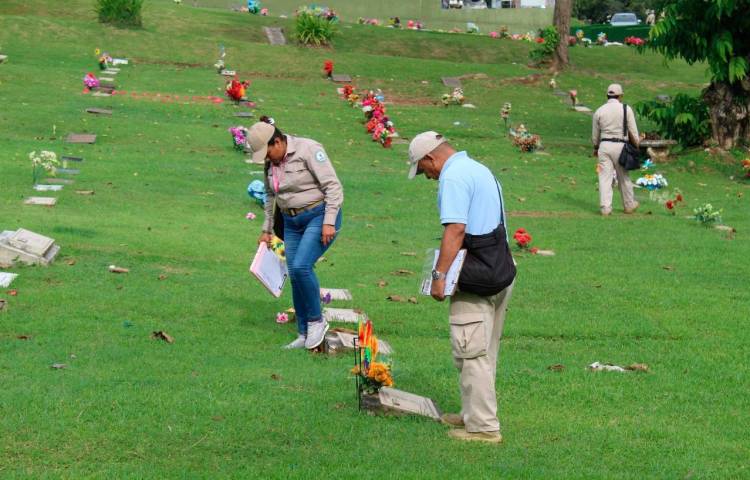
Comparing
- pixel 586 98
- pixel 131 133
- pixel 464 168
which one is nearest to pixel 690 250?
pixel 464 168

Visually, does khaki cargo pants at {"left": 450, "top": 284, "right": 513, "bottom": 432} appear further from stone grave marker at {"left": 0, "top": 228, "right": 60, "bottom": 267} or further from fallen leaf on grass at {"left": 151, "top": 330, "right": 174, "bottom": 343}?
stone grave marker at {"left": 0, "top": 228, "right": 60, "bottom": 267}

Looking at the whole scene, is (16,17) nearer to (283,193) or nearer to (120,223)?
(120,223)

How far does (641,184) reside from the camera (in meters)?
23.1

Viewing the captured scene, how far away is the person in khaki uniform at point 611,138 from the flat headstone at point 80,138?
11.0 m

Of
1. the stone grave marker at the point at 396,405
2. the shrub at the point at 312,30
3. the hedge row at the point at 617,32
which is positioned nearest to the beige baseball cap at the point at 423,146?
the stone grave marker at the point at 396,405

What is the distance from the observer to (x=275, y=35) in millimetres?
43062

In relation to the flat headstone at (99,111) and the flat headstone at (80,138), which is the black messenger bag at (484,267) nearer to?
the flat headstone at (80,138)

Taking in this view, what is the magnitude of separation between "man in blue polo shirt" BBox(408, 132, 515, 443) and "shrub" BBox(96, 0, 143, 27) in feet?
112

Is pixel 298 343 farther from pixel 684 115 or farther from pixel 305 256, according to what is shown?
pixel 684 115

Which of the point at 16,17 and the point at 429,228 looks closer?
the point at 429,228

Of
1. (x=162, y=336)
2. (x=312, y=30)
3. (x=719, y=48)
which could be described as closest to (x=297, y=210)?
(x=162, y=336)

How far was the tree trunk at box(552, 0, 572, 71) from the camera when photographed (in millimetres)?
38312

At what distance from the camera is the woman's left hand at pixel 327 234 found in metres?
10.1

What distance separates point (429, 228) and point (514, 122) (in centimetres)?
1368
